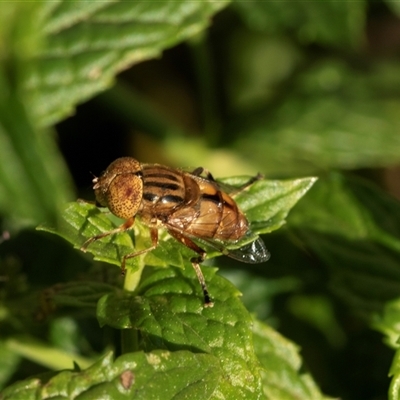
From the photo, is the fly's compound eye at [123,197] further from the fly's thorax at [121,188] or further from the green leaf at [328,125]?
the green leaf at [328,125]

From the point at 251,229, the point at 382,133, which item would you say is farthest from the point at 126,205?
the point at 382,133

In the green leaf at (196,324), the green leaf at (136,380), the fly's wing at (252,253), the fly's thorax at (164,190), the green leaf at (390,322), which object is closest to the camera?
the green leaf at (136,380)

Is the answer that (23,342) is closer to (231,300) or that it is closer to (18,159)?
(18,159)

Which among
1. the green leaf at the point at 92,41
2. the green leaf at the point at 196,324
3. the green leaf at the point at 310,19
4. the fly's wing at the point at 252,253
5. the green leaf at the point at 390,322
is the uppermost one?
the green leaf at the point at 92,41

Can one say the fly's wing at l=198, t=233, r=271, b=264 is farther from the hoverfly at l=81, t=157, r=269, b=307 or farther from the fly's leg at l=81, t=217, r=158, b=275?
the fly's leg at l=81, t=217, r=158, b=275

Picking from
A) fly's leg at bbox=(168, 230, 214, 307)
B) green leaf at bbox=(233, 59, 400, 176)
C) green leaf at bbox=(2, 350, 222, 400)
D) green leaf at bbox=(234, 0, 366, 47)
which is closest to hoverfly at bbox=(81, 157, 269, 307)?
fly's leg at bbox=(168, 230, 214, 307)

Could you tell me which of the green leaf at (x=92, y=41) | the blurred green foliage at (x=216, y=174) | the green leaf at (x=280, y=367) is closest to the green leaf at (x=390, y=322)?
the blurred green foliage at (x=216, y=174)

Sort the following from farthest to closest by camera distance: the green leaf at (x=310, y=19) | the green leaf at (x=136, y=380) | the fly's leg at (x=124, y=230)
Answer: the green leaf at (x=310, y=19), the fly's leg at (x=124, y=230), the green leaf at (x=136, y=380)
